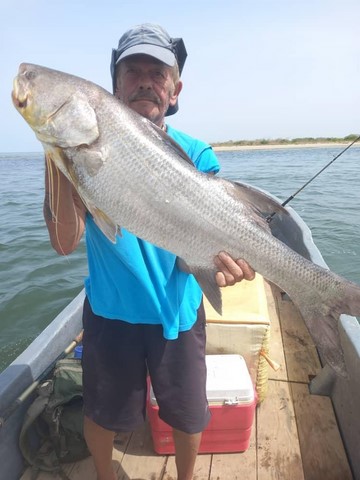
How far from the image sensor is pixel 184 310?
2.41 metres

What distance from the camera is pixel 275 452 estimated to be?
325cm

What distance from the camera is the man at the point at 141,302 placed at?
7.55 ft

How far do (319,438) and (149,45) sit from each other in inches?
132

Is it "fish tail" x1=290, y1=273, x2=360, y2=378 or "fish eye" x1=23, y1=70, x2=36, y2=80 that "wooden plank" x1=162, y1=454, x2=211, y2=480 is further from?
"fish eye" x1=23, y1=70, x2=36, y2=80

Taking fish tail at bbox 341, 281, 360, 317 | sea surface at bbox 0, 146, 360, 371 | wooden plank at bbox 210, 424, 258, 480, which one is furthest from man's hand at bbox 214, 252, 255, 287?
sea surface at bbox 0, 146, 360, 371

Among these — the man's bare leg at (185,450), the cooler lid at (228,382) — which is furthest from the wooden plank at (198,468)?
the cooler lid at (228,382)

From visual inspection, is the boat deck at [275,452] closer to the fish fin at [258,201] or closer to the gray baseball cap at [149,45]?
the fish fin at [258,201]

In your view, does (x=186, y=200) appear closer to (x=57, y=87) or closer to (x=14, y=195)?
(x=57, y=87)

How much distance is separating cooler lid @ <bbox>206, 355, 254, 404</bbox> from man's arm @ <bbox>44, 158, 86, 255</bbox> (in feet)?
5.45

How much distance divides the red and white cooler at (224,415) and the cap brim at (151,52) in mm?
2444

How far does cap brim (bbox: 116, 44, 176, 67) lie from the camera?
2.24 metres

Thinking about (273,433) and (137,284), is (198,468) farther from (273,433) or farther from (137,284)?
(137,284)

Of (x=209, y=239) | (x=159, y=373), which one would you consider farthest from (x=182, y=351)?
(x=209, y=239)

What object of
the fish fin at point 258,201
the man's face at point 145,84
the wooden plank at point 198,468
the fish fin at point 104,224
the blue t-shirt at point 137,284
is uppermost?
the man's face at point 145,84
